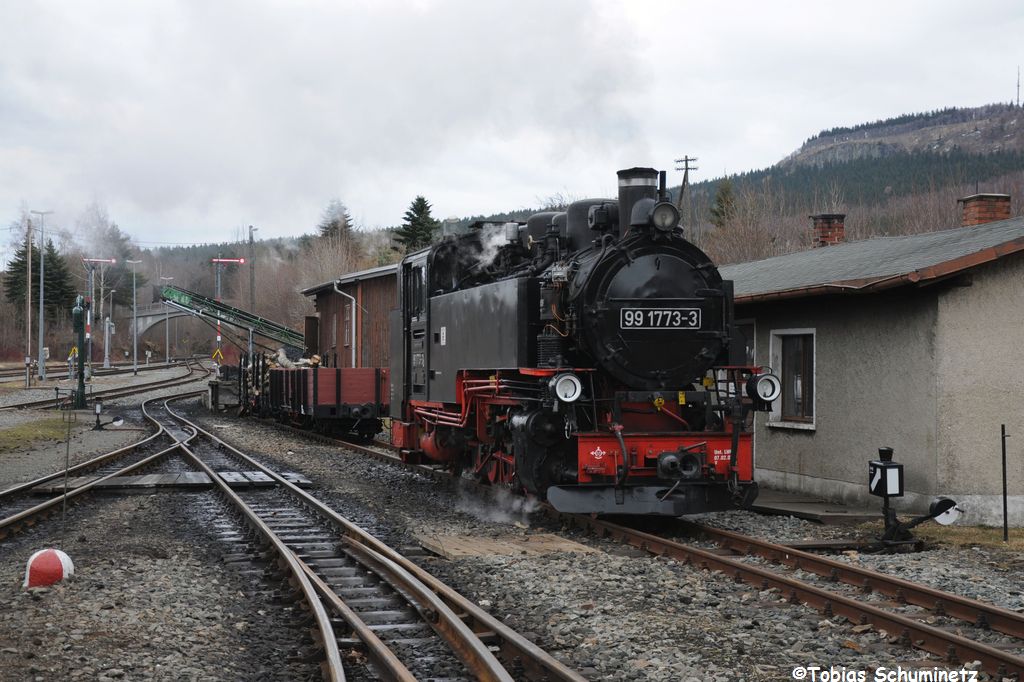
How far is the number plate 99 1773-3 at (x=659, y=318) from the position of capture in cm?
966

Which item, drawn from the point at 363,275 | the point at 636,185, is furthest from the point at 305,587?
the point at 363,275

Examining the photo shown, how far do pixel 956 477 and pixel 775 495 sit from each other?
2728mm

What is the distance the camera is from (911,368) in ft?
36.0

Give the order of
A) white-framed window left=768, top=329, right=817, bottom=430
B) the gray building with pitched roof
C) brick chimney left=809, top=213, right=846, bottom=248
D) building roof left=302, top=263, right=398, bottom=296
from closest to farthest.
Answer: the gray building with pitched roof, white-framed window left=768, top=329, right=817, bottom=430, brick chimney left=809, top=213, right=846, bottom=248, building roof left=302, top=263, right=398, bottom=296

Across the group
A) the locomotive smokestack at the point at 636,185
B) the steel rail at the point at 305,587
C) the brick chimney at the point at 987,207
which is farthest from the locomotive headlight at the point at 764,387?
the brick chimney at the point at 987,207

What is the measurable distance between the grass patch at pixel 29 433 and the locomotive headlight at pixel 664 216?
1547cm

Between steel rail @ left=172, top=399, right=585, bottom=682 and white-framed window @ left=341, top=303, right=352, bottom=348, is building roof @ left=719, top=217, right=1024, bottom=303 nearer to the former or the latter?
steel rail @ left=172, top=399, right=585, bottom=682

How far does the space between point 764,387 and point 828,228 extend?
31.1 feet

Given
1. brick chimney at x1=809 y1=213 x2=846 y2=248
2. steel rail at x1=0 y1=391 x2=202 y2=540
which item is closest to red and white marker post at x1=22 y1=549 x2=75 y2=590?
steel rail at x1=0 y1=391 x2=202 y2=540

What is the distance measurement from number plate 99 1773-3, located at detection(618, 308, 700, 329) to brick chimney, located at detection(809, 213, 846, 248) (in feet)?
30.7

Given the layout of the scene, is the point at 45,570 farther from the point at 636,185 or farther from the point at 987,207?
the point at 987,207

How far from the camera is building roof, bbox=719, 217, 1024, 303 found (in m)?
10.3

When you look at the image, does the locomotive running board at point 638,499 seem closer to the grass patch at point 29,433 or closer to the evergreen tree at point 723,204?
the grass patch at point 29,433

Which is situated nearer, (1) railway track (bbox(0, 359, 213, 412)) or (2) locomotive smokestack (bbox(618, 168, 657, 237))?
(2) locomotive smokestack (bbox(618, 168, 657, 237))
